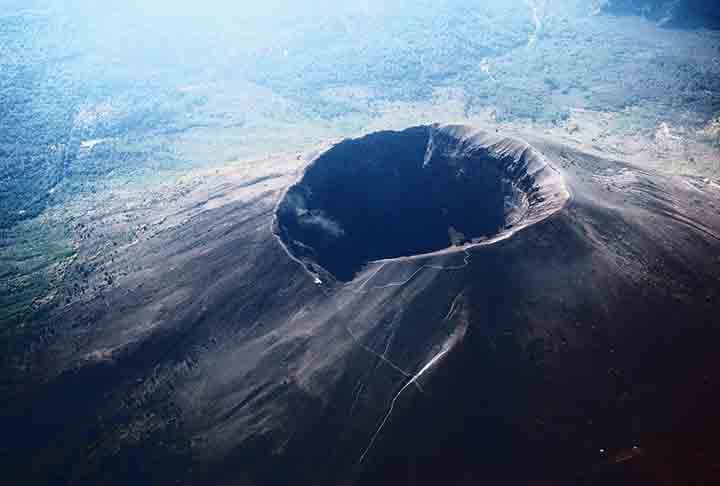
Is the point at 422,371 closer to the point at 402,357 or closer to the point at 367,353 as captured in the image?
the point at 402,357

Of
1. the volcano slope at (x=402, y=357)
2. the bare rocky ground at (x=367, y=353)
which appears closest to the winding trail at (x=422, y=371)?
the volcano slope at (x=402, y=357)

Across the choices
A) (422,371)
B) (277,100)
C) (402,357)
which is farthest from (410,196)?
(277,100)

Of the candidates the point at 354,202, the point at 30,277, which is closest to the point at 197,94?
the point at 30,277

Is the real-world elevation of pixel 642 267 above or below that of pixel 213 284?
above

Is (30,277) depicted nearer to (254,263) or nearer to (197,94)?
(254,263)

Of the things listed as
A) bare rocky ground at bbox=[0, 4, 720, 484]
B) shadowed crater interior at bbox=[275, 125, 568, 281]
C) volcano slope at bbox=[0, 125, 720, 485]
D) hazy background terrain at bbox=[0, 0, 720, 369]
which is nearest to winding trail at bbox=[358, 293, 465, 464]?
volcano slope at bbox=[0, 125, 720, 485]

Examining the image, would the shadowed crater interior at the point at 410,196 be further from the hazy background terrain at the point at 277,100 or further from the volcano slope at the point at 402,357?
the hazy background terrain at the point at 277,100

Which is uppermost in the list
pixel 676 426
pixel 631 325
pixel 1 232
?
pixel 631 325
